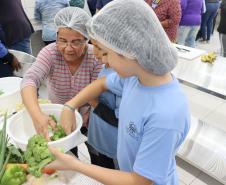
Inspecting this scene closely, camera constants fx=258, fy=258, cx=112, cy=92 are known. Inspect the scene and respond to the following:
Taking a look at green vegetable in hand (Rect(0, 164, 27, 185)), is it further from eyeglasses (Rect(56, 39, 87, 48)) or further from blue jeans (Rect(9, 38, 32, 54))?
blue jeans (Rect(9, 38, 32, 54))

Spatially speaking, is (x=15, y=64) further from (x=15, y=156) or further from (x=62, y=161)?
(x=62, y=161)

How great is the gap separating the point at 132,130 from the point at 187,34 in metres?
3.00

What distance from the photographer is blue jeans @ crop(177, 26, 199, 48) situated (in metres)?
3.39

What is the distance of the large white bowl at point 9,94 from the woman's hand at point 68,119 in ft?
1.19

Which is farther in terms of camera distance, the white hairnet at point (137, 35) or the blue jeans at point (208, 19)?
the blue jeans at point (208, 19)

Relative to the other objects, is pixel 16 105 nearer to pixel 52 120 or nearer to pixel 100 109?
pixel 52 120

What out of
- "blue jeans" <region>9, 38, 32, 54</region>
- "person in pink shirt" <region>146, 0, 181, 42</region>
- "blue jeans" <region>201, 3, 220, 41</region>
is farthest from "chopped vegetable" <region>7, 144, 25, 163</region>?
"blue jeans" <region>201, 3, 220, 41</region>

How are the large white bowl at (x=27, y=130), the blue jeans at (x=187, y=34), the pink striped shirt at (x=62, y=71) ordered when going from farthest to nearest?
the blue jeans at (x=187, y=34) → the pink striped shirt at (x=62, y=71) → the large white bowl at (x=27, y=130)

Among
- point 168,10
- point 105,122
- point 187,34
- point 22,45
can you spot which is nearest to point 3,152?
point 105,122

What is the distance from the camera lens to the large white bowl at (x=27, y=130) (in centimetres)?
93

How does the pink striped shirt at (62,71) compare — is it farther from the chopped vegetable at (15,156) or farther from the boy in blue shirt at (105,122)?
the chopped vegetable at (15,156)

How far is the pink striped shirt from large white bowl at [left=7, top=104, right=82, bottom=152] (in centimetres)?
18

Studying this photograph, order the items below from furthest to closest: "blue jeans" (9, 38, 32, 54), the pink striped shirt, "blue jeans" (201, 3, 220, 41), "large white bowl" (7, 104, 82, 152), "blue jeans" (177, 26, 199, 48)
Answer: "blue jeans" (201, 3, 220, 41) < "blue jeans" (177, 26, 199, 48) < "blue jeans" (9, 38, 32, 54) < the pink striped shirt < "large white bowl" (7, 104, 82, 152)

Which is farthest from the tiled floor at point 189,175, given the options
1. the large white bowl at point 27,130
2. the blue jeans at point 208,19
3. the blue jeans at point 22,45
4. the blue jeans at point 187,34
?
the blue jeans at point 208,19
